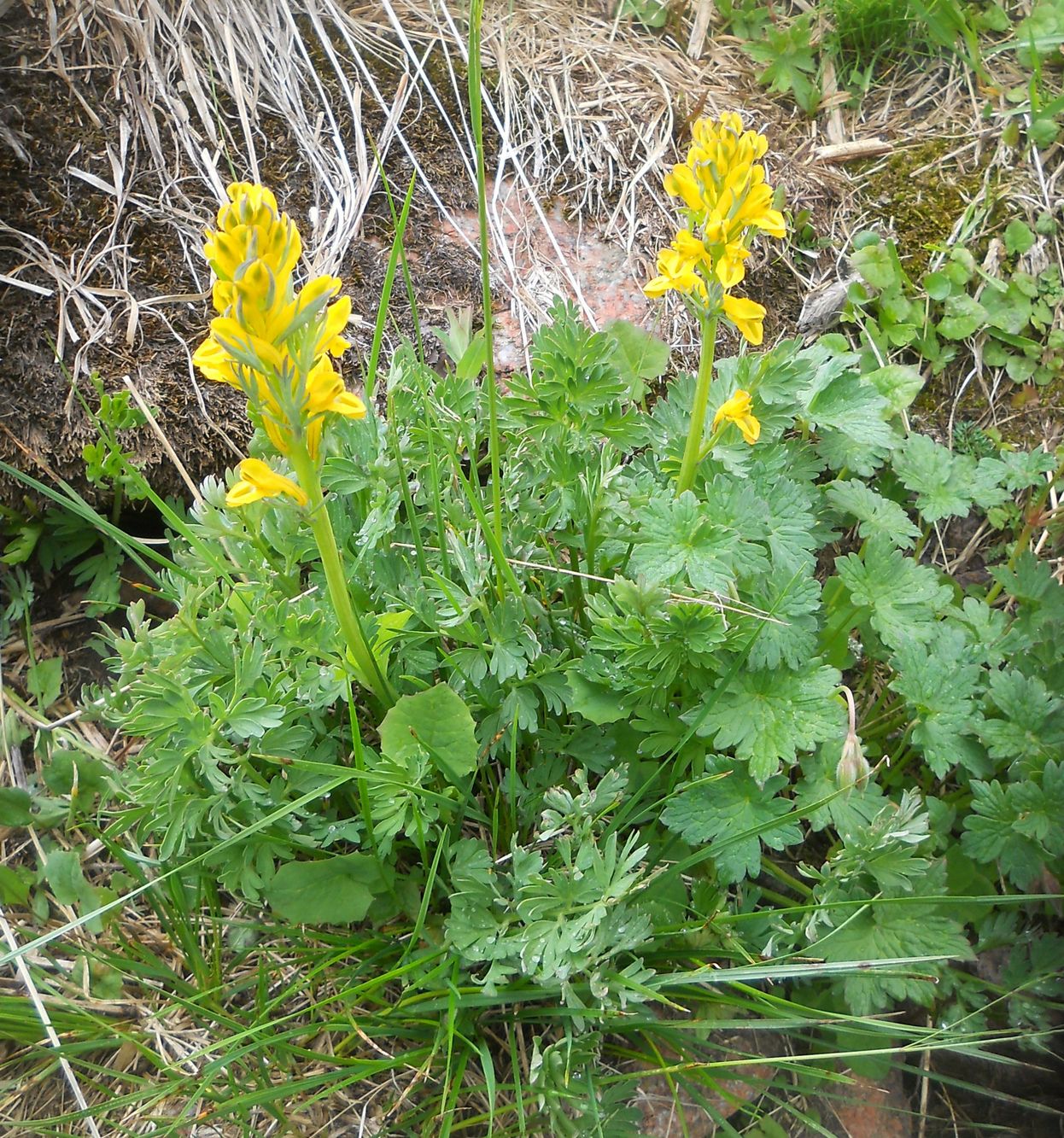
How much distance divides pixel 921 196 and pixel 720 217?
5.93ft

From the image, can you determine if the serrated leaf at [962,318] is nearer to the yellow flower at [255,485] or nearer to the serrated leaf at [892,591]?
the serrated leaf at [892,591]

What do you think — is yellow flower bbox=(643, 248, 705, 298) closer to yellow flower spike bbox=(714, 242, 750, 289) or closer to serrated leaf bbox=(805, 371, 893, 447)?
yellow flower spike bbox=(714, 242, 750, 289)

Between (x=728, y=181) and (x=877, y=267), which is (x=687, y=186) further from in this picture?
(x=877, y=267)

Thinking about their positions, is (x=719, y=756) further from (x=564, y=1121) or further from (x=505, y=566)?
(x=564, y=1121)

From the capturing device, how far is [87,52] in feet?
8.50

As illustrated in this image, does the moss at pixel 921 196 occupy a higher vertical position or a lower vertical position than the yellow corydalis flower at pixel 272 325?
lower

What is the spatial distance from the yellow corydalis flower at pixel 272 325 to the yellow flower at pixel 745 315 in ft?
2.27

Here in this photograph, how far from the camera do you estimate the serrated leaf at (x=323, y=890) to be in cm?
169

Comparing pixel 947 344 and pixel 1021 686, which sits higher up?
pixel 947 344

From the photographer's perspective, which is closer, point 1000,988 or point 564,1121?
point 564,1121

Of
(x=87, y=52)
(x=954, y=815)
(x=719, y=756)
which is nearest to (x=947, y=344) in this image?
(x=954, y=815)

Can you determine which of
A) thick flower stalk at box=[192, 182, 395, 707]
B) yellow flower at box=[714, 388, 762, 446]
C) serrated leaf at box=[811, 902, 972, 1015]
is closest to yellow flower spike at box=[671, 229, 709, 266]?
yellow flower at box=[714, 388, 762, 446]

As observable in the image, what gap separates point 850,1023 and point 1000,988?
348 millimetres

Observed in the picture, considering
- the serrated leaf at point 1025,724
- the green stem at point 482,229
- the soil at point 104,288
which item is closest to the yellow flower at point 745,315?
the green stem at point 482,229
